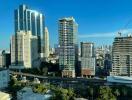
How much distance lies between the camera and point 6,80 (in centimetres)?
1898

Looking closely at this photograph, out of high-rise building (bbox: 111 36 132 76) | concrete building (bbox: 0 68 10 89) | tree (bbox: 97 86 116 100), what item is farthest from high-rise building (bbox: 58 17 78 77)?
tree (bbox: 97 86 116 100)

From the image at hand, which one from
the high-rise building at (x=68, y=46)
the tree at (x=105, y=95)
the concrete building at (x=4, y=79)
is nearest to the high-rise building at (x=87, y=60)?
the high-rise building at (x=68, y=46)

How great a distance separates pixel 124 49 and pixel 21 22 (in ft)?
47.4

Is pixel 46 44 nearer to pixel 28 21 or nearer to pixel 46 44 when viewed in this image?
pixel 46 44

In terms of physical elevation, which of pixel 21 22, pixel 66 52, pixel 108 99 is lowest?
pixel 108 99

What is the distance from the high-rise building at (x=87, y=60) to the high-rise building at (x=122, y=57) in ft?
6.30

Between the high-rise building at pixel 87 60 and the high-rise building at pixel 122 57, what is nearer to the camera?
the high-rise building at pixel 122 57

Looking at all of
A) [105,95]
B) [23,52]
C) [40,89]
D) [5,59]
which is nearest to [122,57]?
[23,52]

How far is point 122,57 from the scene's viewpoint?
21.8 meters

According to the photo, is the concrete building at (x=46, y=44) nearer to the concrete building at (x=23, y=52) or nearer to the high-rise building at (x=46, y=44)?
the high-rise building at (x=46, y=44)

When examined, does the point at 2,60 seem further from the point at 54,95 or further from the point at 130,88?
the point at 54,95

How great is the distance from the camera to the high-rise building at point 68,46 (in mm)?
23156

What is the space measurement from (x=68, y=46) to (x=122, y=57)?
152 inches

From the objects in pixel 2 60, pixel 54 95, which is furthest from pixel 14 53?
pixel 54 95
